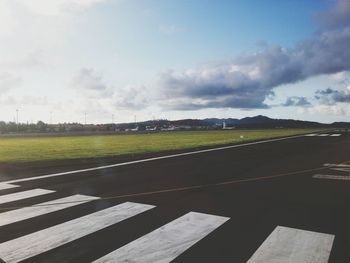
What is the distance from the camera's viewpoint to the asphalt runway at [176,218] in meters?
4.90

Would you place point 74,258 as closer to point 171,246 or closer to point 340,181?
point 171,246

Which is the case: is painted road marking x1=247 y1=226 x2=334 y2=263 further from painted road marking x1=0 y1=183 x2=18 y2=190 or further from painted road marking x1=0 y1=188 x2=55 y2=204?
painted road marking x1=0 y1=183 x2=18 y2=190

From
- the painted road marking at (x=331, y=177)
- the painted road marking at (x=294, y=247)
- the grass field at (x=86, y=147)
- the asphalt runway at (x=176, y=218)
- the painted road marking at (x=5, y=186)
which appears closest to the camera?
the painted road marking at (x=294, y=247)

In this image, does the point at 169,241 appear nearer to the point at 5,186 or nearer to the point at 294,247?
the point at 294,247

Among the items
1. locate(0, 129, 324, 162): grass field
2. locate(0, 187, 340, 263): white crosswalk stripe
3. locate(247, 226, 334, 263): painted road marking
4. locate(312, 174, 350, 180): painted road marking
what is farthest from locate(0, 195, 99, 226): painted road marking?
locate(0, 129, 324, 162): grass field

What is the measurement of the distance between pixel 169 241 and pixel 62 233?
183 centimetres

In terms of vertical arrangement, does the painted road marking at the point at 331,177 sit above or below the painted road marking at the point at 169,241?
below

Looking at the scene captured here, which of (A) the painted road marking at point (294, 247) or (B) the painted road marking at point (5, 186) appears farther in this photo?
(B) the painted road marking at point (5, 186)

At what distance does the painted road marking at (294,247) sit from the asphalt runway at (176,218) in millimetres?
14

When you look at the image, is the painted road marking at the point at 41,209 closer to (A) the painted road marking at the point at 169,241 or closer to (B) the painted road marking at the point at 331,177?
(A) the painted road marking at the point at 169,241

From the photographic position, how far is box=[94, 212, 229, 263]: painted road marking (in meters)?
4.70

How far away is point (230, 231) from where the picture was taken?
19.0 ft

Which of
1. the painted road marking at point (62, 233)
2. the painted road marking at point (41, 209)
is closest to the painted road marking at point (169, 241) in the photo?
the painted road marking at point (62, 233)

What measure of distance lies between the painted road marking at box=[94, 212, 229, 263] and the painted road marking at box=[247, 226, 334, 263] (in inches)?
40.1
